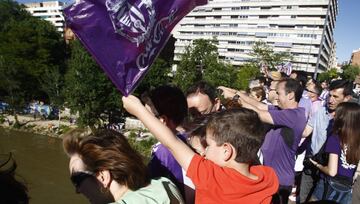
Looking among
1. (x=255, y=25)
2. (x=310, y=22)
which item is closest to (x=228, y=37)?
(x=255, y=25)

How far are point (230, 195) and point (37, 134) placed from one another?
38.0 metres

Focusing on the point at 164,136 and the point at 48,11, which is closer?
the point at 164,136

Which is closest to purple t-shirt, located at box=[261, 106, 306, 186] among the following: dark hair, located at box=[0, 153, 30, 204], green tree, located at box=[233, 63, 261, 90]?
dark hair, located at box=[0, 153, 30, 204]

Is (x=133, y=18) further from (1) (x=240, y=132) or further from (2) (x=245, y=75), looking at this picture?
(2) (x=245, y=75)

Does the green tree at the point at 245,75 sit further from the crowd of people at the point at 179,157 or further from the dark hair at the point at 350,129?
the crowd of people at the point at 179,157

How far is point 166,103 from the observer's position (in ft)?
8.59

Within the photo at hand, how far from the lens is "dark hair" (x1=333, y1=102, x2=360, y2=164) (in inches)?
150

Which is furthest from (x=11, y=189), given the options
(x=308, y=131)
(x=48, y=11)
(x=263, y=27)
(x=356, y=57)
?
(x=48, y=11)

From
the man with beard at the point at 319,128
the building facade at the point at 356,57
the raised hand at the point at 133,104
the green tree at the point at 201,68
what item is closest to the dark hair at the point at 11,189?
the raised hand at the point at 133,104

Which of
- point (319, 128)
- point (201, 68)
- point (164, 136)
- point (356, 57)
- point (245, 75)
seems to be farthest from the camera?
point (356, 57)

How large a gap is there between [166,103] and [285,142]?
197 centimetres

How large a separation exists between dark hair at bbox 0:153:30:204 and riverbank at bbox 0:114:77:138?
36366 mm

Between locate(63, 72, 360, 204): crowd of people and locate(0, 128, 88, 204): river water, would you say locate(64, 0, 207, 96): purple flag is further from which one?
locate(0, 128, 88, 204): river water

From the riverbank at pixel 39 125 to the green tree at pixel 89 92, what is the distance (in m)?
2.20
